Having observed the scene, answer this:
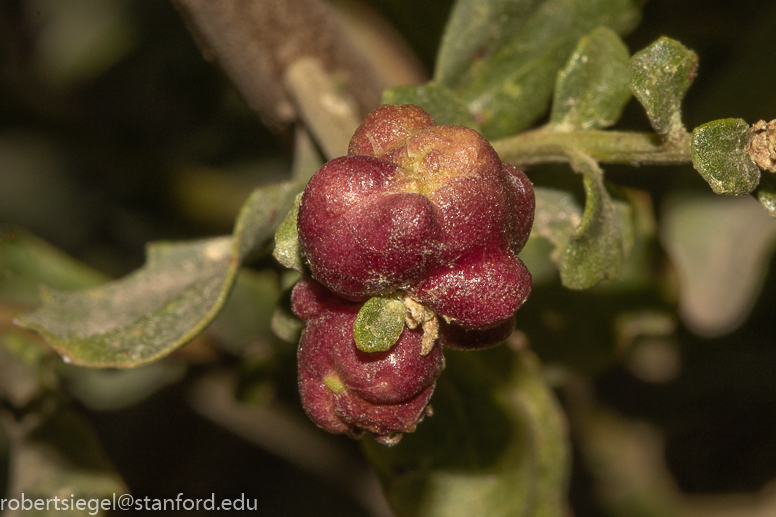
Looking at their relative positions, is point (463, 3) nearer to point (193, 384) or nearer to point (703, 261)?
point (703, 261)

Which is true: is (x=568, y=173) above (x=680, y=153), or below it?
below

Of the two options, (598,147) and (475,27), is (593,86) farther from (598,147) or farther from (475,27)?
(475,27)

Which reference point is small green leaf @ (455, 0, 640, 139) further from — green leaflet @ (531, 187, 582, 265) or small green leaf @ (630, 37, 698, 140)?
small green leaf @ (630, 37, 698, 140)

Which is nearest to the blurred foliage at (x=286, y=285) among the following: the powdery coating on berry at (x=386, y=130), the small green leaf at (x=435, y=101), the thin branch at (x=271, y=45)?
the small green leaf at (x=435, y=101)

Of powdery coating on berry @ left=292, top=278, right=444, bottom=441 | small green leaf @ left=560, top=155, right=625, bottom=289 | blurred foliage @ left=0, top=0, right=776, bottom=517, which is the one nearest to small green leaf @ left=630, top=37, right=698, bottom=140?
blurred foliage @ left=0, top=0, right=776, bottom=517

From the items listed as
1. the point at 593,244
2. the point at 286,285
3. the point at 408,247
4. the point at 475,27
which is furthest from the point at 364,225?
the point at 475,27

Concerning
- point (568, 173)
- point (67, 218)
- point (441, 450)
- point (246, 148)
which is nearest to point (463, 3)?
point (568, 173)

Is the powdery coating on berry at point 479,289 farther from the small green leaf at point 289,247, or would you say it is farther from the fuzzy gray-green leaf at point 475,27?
the fuzzy gray-green leaf at point 475,27
